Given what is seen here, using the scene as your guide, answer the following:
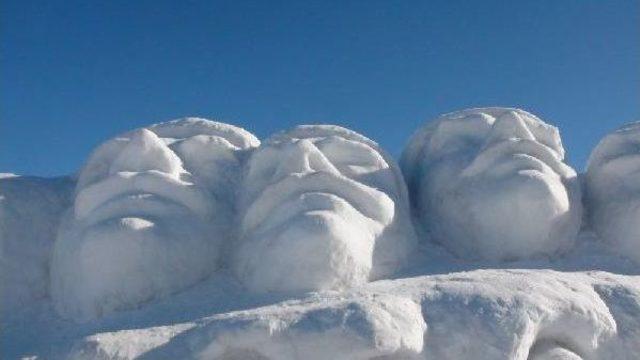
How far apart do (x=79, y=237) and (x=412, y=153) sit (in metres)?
2.50

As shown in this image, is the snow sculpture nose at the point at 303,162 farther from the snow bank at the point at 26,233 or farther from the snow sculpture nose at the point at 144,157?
the snow bank at the point at 26,233

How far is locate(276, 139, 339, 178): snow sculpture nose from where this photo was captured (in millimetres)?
4551

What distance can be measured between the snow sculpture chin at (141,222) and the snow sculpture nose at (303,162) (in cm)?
55

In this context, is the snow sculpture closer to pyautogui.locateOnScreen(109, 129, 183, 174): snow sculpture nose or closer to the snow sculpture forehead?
the snow sculpture forehead

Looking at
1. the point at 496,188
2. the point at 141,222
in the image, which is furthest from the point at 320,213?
the point at 496,188

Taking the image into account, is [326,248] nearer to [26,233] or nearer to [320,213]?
[320,213]

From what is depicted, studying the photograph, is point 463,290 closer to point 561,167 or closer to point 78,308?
point 561,167

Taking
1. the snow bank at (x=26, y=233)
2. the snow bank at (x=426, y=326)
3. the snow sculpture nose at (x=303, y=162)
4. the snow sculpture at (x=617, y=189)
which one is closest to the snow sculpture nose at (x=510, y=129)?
the snow sculpture at (x=617, y=189)

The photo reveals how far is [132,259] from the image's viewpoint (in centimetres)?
428

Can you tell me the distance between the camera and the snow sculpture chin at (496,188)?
4684 millimetres

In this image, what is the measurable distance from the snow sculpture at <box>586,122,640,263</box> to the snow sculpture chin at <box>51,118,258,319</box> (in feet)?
7.89

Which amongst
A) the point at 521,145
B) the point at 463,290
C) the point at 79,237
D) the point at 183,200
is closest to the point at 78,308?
the point at 79,237

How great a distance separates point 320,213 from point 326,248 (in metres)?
0.22

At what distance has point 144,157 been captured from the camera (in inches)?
186
